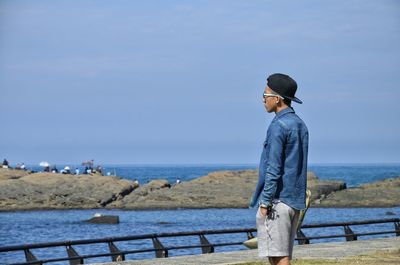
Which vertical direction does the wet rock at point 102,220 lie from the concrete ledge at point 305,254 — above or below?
below

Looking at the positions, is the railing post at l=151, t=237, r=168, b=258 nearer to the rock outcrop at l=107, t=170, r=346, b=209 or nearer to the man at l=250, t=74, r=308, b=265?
the man at l=250, t=74, r=308, b=265

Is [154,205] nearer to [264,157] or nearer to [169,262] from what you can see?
[169,262]

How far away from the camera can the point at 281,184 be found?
29.1ft

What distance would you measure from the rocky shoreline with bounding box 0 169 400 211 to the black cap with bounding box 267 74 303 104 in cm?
8018

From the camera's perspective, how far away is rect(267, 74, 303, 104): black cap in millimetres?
9016

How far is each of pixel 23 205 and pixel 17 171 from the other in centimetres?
1399

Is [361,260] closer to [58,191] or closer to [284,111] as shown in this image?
[284,111]

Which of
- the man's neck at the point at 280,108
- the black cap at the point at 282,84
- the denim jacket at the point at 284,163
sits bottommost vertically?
the denim jacket at the point at 284,163

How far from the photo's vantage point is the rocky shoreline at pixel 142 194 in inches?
3543

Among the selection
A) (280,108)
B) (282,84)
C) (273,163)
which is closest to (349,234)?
(280,108)

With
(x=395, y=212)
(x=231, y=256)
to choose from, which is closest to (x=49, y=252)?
(x=231, y=256)

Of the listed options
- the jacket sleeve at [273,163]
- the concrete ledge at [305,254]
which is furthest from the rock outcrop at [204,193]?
the jacket sleeve at [273,163]

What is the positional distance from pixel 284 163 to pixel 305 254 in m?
10.2

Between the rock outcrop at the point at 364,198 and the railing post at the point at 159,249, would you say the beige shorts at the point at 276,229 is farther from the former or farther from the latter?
the rock outcrop at the point at 364,198
